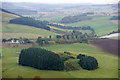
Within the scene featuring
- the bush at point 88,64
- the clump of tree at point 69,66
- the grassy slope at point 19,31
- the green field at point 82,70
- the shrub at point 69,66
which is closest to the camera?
the green field at point 82,70

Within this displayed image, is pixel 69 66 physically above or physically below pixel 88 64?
below

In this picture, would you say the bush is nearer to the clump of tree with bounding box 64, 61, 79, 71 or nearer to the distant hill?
the clump of tree with bounding box 64, 61, 79, 71

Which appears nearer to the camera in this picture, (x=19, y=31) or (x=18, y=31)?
(x=18, y=31)

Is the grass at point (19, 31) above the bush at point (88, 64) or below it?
above

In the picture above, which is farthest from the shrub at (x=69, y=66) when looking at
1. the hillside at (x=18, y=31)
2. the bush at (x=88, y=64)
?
the hillside at (x=18, y=31)

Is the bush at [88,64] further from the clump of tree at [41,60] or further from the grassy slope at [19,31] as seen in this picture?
the grassy slope at [19,31]

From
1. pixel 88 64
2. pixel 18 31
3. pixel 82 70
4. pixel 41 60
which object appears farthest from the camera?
pixel 18 31

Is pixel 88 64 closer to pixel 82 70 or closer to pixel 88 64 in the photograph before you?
pixel 88 64

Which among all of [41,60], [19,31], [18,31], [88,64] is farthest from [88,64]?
[19,31]

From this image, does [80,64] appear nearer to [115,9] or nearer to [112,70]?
[112,70]

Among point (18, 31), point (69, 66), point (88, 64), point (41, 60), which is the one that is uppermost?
point (18, 31)
